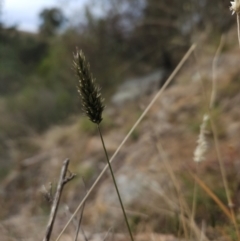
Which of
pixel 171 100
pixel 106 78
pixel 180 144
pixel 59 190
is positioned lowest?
pixel 59 190

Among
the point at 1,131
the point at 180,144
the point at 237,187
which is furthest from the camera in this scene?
the point at 1,131

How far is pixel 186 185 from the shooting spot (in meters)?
2.44

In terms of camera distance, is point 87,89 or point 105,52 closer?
point 87,89

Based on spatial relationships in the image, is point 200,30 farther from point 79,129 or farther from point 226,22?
point 79,129

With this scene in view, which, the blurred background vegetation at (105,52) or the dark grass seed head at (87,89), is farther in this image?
the blurred background vegetation at (105,52)

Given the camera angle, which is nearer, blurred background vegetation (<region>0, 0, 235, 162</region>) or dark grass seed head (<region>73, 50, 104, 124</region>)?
dark grass seed head (<region>73, 50, 104, 124</region>)

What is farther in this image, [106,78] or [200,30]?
[106,78]

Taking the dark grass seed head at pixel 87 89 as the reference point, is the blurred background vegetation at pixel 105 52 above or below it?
above

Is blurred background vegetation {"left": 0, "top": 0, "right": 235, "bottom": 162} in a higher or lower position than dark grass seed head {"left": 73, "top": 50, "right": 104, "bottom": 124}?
higher

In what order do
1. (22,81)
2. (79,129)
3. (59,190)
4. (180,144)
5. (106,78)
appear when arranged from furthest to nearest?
(22,81)
(106,78)
(79,129)
(180,144)
(59,190)

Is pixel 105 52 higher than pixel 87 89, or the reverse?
pixel 105 52

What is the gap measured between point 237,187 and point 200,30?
19.3ft

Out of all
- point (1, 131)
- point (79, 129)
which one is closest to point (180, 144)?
point (79, 129)

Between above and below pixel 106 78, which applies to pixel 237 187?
below
